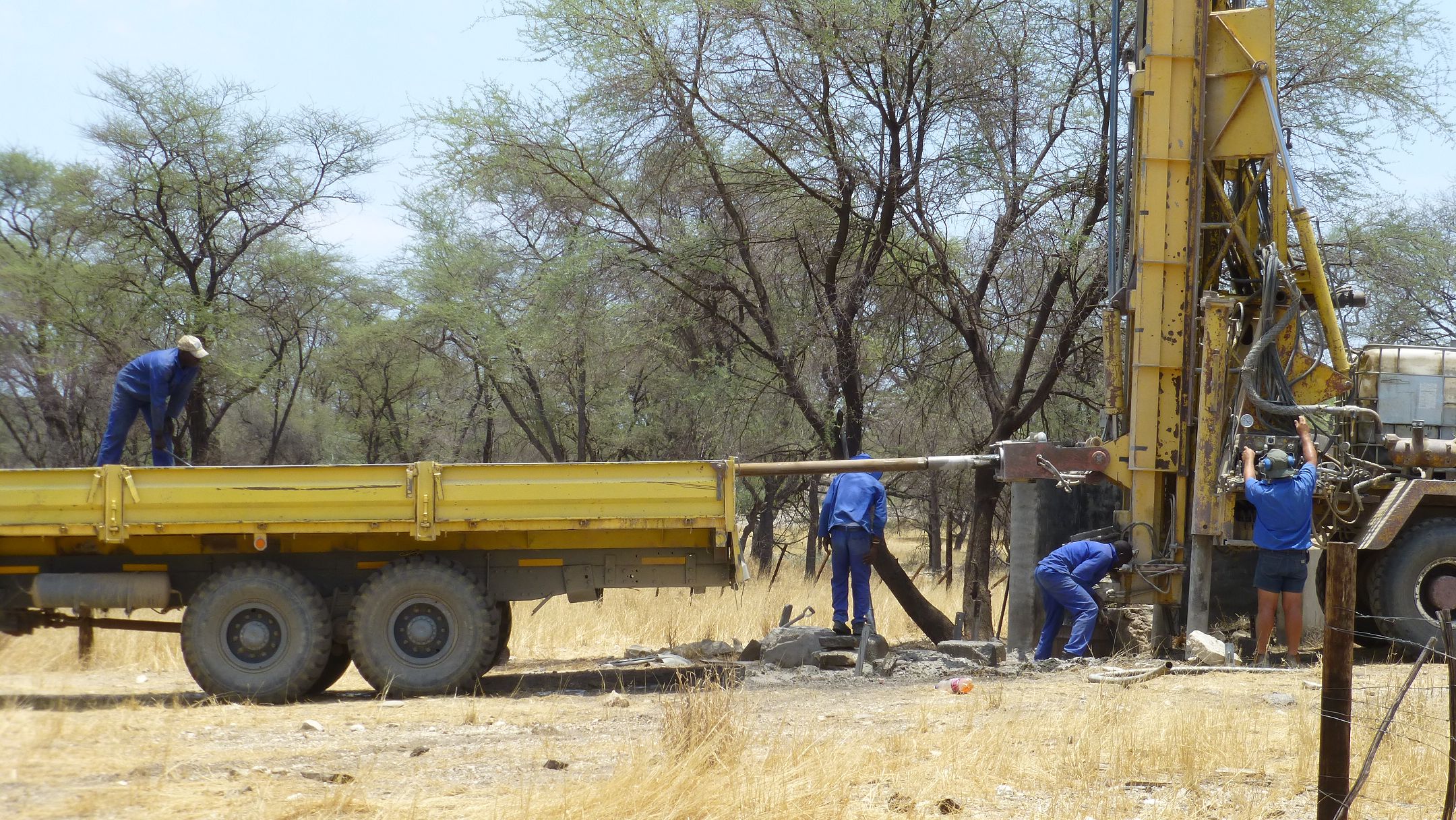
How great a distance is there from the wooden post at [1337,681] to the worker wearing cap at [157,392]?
326 inches

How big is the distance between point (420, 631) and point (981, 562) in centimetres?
720

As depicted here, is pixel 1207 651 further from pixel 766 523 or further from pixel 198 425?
pixel 198 425

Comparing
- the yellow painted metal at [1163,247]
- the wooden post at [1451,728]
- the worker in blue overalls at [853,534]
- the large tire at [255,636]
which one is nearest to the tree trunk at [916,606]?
the worker in blue overalls at [853,534]

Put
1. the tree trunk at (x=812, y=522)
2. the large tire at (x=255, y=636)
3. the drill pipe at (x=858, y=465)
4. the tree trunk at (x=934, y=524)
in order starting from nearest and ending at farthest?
the large tire at (x=255, y=636)
the drill pipe at (x=858, y=465)
the tree trunk at (x=812, y=522)
the tree trunk at (x=934, y=524)

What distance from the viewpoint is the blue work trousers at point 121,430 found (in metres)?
10.0

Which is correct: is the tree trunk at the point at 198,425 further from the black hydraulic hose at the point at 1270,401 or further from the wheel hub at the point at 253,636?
the black hydraulic hose at the point at 1270,401

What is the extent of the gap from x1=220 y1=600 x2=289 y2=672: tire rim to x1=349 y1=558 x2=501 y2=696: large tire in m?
0.50

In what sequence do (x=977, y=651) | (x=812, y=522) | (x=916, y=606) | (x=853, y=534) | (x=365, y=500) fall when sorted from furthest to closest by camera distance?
(x=812, y=522) → (x=916, y=606) → (x=853, y=534) → (x=977, y=651) → (x=365, y=500)

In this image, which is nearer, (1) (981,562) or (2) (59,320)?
(1) (981,562)

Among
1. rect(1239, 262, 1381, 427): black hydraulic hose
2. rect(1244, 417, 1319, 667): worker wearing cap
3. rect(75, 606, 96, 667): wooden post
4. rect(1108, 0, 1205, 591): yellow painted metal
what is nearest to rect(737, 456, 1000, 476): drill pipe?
rect(1108, 0, 1205, 591): yellow painted metal

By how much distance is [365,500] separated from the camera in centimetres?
907

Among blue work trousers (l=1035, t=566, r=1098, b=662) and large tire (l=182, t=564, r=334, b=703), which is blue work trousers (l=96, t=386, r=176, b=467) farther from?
blue work trousers (l=1035, t=566, r=1098, b=662)

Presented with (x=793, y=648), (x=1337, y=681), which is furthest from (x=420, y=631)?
(x=1337, y=681)

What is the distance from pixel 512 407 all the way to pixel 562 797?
1826 centimetres
